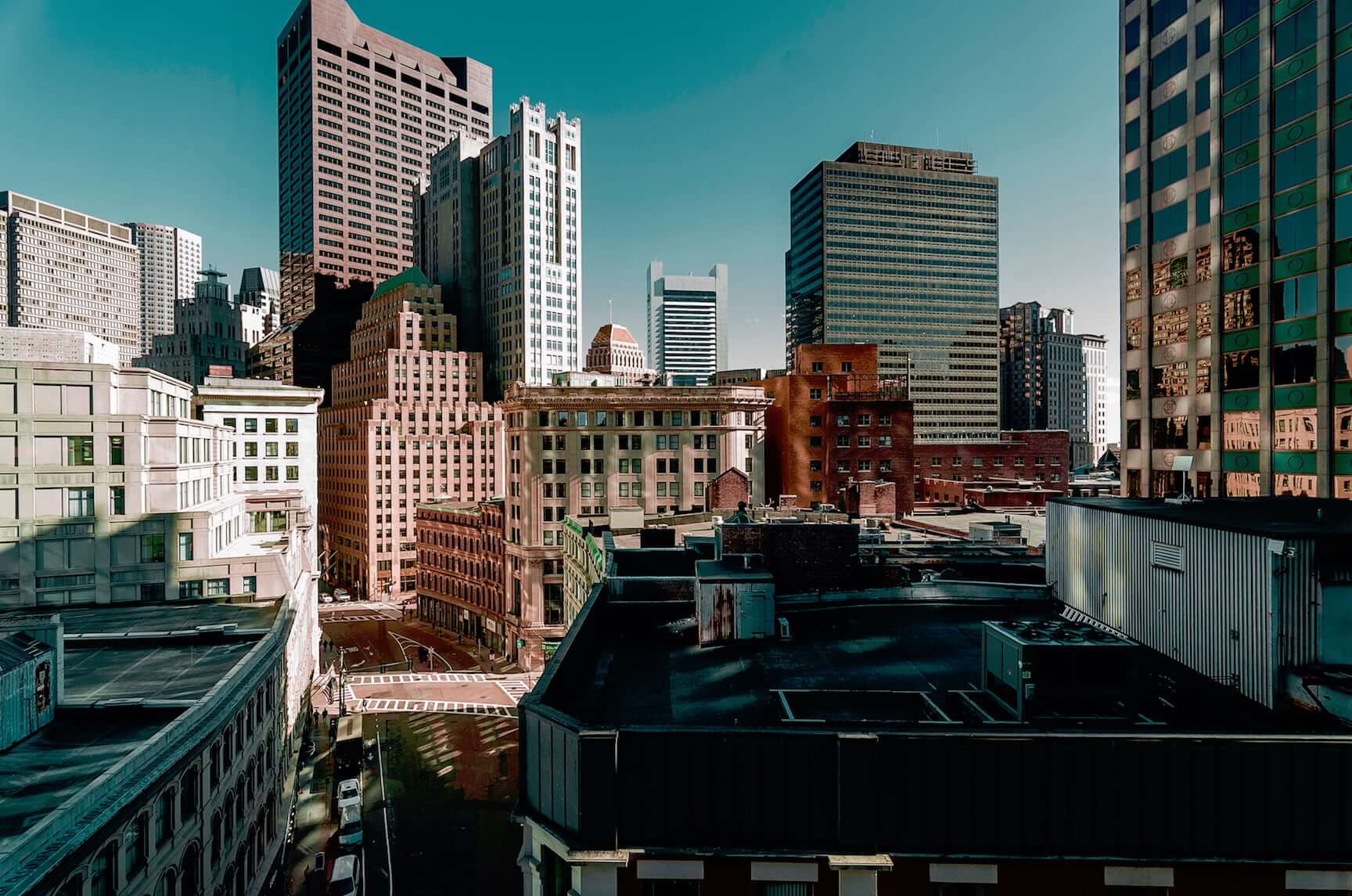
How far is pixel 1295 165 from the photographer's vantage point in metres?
36.8

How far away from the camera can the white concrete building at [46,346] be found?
147 ft

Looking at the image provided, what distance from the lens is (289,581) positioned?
1880 inches

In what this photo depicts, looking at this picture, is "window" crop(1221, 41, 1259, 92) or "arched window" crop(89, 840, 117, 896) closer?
"arched window" crop(89, 840, 117, 896)

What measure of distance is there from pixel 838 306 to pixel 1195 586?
582 feet

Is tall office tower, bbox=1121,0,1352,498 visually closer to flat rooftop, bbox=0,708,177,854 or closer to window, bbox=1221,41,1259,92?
window, bbox=1221,41,1259,92

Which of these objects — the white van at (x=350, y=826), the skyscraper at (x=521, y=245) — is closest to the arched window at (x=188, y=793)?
the white van at (x=350, y=826)

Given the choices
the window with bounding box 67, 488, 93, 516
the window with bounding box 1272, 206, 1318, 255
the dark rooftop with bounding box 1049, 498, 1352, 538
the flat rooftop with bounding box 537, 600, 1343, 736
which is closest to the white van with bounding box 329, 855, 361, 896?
the flat rooftop with bounding box 537, 600, 1343, 736

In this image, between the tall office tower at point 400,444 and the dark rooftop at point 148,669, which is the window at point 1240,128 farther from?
the tall office tower at point 400,444

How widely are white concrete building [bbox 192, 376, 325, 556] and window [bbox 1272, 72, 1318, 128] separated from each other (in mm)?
86487

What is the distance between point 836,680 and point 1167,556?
9569mm

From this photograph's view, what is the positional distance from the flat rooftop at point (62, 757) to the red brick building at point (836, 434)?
77.6m

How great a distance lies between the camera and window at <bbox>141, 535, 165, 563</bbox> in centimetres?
4388

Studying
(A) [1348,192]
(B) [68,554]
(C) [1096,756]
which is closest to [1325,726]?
(C) [1096,756]

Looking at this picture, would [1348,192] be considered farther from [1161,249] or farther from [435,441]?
[435,441]
